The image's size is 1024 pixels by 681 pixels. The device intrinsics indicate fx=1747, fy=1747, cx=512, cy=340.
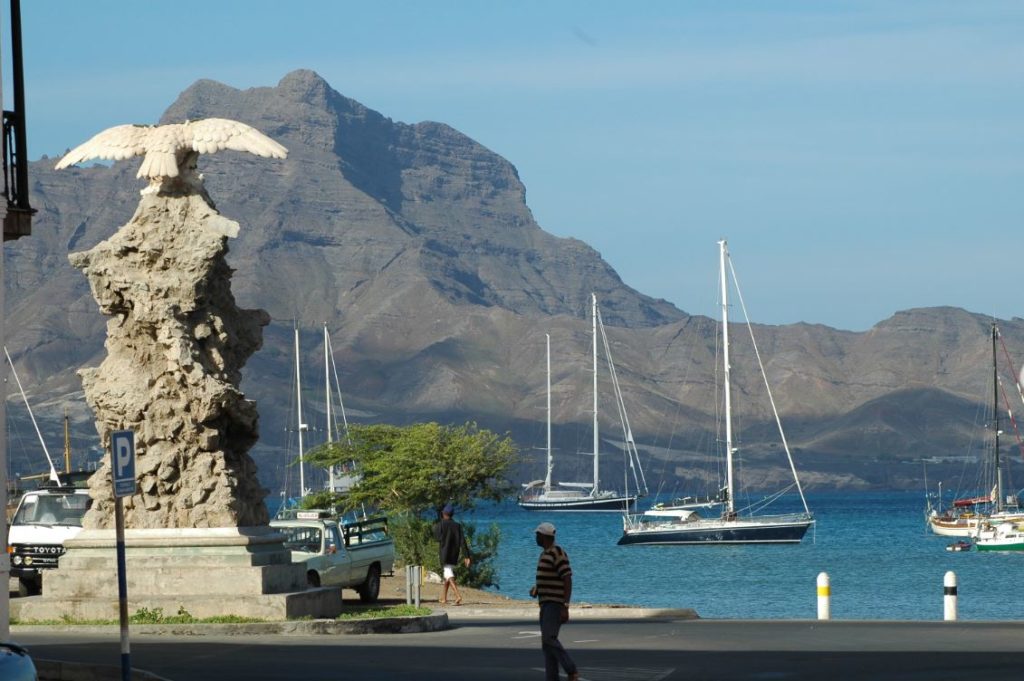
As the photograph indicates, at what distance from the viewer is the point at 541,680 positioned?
58.5ft

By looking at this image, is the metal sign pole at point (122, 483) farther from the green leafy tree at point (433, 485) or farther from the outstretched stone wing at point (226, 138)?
the green leafy tree at point (433, 485)

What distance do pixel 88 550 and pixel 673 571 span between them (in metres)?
50.5

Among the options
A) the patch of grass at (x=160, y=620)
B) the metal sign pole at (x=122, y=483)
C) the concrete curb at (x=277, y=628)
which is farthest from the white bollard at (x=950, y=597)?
the metal sign pole at (x=122, y=483)

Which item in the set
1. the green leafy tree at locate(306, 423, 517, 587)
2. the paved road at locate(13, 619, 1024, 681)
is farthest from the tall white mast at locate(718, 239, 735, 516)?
the paved road at locate(13, 619, 1024, 681)

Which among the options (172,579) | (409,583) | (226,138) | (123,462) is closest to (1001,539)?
(409,583)

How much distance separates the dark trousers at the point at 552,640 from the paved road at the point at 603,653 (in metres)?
1.20

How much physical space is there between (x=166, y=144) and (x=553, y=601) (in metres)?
10.8

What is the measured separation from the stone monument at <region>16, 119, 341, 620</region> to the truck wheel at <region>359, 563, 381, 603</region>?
672 cm

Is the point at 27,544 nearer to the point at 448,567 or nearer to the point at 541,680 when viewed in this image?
the point at 448,567

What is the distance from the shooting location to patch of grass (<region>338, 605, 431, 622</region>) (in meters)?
24.3

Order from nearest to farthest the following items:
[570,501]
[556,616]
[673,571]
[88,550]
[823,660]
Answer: [556,616], [823,660], [88,550], [673,571], [570,501]

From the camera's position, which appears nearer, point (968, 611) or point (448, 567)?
point (448, 567)

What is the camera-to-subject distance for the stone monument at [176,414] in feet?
77.3

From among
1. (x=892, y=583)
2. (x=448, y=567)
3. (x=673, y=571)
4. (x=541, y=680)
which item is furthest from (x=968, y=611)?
(x=541, y=680)
